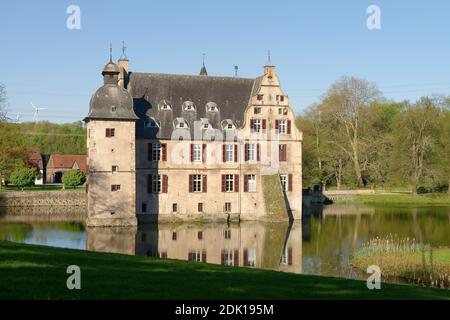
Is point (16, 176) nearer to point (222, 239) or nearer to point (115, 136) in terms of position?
point (115, 136)

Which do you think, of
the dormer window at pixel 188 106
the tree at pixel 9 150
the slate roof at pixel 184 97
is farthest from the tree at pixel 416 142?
the tree at pixel 9 150

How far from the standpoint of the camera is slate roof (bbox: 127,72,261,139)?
Answer: 3425 centimetres

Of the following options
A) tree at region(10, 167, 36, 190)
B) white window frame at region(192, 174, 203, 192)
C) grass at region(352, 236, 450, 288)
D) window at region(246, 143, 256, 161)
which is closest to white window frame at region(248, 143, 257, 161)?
window at region(246, 143, 256, 161)

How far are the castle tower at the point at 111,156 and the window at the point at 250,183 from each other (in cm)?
667

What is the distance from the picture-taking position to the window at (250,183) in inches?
1383

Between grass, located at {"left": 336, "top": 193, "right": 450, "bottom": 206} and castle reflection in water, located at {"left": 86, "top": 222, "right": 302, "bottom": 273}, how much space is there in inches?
703

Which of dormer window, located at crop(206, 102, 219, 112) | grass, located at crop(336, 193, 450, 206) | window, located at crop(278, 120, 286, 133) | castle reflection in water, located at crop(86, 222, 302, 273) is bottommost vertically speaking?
castle reflection in water, located at crop(86, 222, 302, 273)

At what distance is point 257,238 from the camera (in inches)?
1089

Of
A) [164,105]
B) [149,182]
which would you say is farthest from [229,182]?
[164,105]

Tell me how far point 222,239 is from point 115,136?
27.3 ft

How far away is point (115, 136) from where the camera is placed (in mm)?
31578

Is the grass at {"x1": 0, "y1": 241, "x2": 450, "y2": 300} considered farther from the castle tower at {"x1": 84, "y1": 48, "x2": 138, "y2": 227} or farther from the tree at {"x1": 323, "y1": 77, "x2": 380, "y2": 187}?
the tree at {"x1": 323, "y1": 77, "x2": 380, "y2": 187}

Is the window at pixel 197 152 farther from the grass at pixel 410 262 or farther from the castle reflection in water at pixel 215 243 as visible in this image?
the grass at pixel 410 262

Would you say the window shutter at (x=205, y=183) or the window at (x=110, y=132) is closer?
the window at (x=110, y=132)
